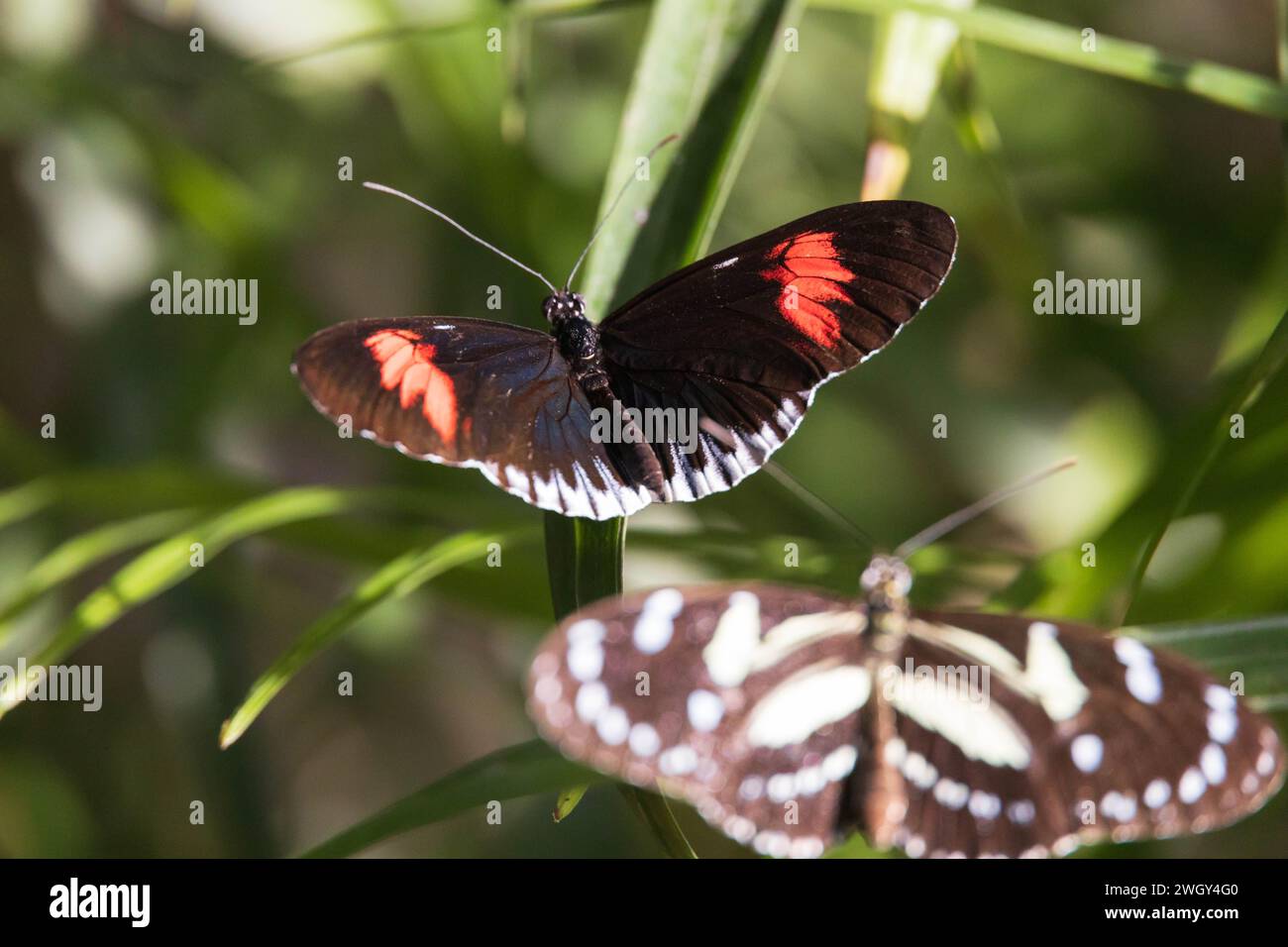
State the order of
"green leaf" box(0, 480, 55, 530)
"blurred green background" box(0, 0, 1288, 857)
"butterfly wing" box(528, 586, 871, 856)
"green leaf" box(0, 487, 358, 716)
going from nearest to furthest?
"butterfly wing" box(528, 586, 871, 856) → "green leaf" box(0, 487, 358, 716) → "green leaf" box(0, 480, 55, 530) → "blurred green background" box(0, 0, 1288, 857)

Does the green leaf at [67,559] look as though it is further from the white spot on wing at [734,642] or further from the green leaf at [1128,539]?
the green leaf at [1128,539]

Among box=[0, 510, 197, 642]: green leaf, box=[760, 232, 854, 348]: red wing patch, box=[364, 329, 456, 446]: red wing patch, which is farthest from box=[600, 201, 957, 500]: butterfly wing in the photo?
box=[0, 510, 197, 642]: green leaf

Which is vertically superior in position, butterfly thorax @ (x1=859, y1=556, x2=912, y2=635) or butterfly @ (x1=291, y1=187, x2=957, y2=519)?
butterfly @ (x1=291, y1=187, x2=957, y2=519)

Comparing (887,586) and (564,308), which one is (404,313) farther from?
(887,586)

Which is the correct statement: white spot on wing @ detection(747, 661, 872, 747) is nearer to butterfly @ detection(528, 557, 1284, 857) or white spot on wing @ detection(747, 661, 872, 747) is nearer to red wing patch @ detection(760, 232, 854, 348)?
butterfly @ detection(528, 557, 1284, 857)

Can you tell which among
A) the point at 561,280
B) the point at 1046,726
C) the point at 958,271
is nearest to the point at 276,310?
the point at 561,280

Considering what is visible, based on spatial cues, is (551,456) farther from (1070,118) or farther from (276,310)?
(1070,118)

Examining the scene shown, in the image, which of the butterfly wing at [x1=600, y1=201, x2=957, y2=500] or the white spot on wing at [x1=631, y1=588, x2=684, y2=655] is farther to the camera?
the butterfly wing at [x1=600, y1=201, x2=957, y2=500]

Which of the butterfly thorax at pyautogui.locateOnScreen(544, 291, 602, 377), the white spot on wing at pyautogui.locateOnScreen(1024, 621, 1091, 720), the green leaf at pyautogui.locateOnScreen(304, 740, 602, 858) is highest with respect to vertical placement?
the butterfly thorax at pyautogui.locateOnScreen(544, 291, 602, 377)
